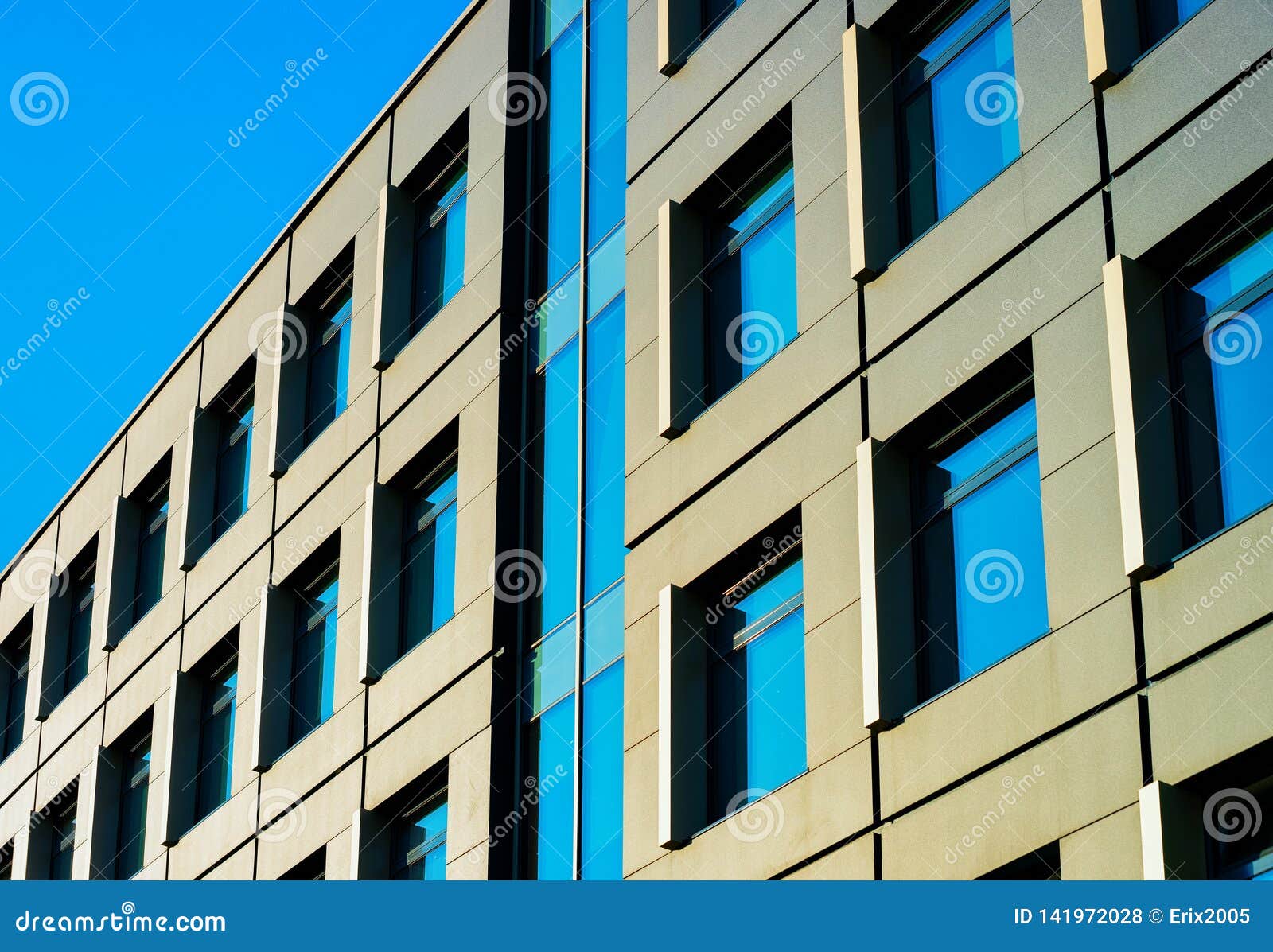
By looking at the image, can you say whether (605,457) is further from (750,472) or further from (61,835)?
(61,835)

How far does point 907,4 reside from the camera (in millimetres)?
19031

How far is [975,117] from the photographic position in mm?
17953

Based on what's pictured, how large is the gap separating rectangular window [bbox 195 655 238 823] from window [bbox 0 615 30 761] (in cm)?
877

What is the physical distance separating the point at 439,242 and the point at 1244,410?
1385cm

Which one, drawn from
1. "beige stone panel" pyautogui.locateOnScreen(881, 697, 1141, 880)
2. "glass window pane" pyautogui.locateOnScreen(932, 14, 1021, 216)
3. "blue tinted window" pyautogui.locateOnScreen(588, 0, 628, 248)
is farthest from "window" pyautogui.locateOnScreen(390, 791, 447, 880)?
"glass window pane" pyautogui.locateOnScreen(932, 14, 1021, 216)

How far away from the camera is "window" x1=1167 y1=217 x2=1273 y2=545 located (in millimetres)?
14461

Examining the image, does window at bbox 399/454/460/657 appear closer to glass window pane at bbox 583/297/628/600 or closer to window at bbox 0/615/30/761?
glass window pane at bbox 583/297/628/600

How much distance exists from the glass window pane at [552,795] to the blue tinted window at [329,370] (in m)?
7.44

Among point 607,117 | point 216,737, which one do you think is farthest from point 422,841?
point 607,117

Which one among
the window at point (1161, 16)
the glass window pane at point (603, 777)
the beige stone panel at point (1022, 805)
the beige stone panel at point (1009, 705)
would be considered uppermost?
the window at point (1161, 16)

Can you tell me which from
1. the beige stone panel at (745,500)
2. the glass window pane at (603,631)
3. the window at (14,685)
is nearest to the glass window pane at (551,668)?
the glass window pane at (603,631)

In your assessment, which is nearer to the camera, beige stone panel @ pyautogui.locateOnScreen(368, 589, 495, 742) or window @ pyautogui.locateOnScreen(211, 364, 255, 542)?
beige stone panel @ pyautogui.locateOnScreen(368, 589, 495, 742)

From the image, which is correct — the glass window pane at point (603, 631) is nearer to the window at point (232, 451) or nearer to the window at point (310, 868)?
the window at point (310, 868)

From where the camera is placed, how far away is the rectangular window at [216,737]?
28453 millimetres
